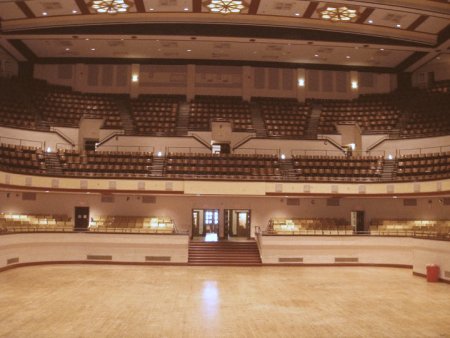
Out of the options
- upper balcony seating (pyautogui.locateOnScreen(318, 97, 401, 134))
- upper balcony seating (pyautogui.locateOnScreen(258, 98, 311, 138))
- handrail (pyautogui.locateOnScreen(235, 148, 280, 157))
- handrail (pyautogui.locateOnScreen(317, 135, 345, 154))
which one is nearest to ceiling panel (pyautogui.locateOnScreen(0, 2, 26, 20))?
handrail (pyautogui.locateOnScreen(235, 148, 280, 157))

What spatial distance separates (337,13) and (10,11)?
1433 centimetres

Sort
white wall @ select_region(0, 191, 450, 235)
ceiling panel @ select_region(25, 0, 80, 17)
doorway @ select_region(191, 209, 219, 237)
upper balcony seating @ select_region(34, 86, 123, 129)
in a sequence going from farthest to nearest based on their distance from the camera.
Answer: upper balcony seating @ select_region(34, 86, 123, 129) < doorway @ select_region(191, 209, 219, 237) < white wall @ select_region(0, 191, 450, 235) < ceiling panel @ select_region(25, 0, 80, 17)

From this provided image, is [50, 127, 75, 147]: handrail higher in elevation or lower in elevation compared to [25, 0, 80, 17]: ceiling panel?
lower

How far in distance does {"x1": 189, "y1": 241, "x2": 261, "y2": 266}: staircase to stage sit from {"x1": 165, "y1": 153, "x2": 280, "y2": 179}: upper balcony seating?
2.97 metres

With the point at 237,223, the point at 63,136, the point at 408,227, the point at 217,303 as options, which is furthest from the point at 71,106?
the point at 408,227

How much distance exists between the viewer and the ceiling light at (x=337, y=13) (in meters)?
20.5

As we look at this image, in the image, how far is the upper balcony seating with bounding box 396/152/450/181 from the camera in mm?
20359

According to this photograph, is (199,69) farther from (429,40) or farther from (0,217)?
(0,217)

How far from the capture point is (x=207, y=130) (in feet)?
86.1

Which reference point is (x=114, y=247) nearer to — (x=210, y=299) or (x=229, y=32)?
(x=210, y=299)

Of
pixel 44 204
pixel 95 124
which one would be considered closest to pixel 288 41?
pixel 95 124

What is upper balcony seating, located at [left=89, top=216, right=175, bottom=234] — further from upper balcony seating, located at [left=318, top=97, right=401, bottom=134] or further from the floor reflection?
upper balcony seating, located at [left=318, top=97, right=401, bottom=134]

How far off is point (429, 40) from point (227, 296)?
1761 cm

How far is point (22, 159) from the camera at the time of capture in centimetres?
2033
